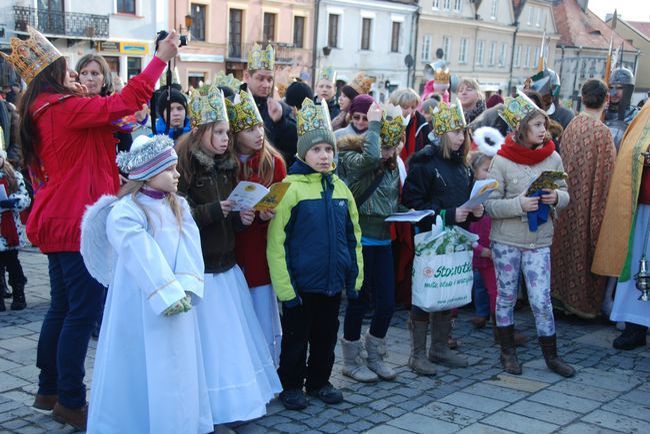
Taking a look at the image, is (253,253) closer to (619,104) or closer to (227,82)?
(227,82)

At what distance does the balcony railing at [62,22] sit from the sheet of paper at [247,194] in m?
24.5

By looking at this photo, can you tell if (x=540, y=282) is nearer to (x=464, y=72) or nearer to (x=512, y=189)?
(x=512, y=189)

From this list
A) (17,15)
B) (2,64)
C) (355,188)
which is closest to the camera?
(355,188)

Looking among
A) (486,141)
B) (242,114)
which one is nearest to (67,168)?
(242,114)

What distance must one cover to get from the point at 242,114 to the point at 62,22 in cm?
2490

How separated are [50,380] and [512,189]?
3.45 meters

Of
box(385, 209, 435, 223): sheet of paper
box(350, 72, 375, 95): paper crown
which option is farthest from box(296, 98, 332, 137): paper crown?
box(350, 72, 375, 95): paper crown

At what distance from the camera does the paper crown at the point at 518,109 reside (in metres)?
5.57

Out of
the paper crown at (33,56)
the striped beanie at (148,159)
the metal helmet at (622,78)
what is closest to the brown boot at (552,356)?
the metal helmet at (622,78)

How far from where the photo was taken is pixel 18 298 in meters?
6.98

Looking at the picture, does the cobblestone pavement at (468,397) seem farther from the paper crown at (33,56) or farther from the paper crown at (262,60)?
the paper crown at (262,60)

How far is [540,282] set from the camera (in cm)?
558

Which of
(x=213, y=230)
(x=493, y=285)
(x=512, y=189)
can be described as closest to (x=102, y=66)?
(x=213, y=230)

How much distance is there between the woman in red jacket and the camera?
168 inches
